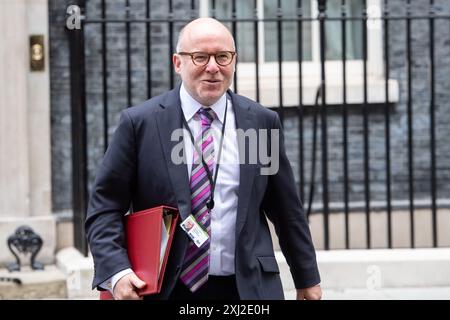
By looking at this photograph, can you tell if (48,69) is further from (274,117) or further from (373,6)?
(274,117)

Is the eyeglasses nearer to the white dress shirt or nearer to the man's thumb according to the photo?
the white dress shirt

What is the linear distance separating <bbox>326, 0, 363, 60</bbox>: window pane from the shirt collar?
6196mm

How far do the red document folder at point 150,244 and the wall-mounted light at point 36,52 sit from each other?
5.14m

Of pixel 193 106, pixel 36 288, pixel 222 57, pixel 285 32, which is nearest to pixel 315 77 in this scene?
pixel 285 32

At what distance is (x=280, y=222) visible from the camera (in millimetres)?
4465

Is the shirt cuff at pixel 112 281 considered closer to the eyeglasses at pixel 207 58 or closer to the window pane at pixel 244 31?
the eyeglasses at pixel 207 58

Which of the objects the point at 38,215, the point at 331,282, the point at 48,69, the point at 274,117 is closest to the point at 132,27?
the point at 48,69

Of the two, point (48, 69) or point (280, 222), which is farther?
point (48, 69)

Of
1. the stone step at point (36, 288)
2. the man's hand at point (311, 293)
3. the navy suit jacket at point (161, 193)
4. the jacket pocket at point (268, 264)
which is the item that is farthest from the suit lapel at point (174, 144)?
the stone step at point (36, 288)

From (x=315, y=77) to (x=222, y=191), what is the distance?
6042mm

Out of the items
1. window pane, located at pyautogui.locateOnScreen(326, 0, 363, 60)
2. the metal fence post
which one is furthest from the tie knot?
window pane, located at pyautogui.locateOnScreen(326, 0, 363, 60)

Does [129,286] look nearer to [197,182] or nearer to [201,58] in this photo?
[197,182]

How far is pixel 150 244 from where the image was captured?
4.09m
